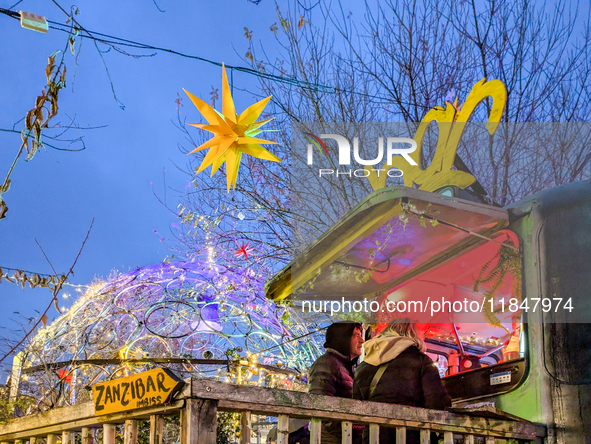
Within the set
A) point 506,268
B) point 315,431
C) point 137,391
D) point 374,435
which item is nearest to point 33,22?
point 137,391

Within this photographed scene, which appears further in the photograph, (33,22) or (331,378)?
(331,378)

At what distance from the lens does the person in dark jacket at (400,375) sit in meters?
4.03

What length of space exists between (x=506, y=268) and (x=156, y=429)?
3334 millimetres

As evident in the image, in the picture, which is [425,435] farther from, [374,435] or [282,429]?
[282,429]

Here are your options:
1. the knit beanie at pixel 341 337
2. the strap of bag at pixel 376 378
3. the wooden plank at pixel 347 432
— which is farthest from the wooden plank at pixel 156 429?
the knit beanie at pixel 341 337

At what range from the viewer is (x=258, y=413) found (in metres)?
2.75

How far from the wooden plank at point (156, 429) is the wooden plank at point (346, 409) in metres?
0.33

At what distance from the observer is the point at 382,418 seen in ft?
10.4

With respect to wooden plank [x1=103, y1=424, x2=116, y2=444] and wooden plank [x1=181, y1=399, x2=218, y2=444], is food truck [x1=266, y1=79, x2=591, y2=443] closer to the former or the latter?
wooden plank [x1=181, y1=399, x2=218, y2=444]

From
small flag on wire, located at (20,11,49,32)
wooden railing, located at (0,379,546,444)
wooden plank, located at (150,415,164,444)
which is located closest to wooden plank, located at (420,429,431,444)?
Answer: wooden railing, located at (0,379,546,444)

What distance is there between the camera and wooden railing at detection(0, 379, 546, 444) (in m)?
2.48

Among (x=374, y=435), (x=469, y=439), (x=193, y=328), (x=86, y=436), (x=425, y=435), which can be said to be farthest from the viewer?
(x=193, y=328)

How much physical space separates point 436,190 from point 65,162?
110079 millimetres

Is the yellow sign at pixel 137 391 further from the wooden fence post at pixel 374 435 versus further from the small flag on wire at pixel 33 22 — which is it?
the small flag on wire at pixel 33 22
